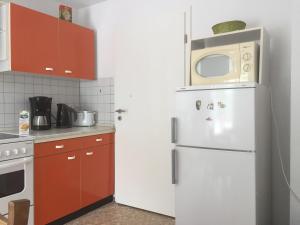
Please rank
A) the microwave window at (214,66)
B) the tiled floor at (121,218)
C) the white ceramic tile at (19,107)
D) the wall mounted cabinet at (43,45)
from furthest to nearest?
the white ceramic tile at (19,107)
the tiled floor at (121,218)
the wall mounted cabinet at (43,45)
the microwave window at (214,66)

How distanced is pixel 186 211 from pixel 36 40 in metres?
1.94

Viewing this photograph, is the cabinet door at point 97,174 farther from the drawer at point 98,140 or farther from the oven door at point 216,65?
the oven door at point 216,65

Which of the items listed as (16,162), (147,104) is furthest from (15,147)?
(147,104)

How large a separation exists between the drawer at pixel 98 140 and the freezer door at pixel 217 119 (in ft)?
3.22

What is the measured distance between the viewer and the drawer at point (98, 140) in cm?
249

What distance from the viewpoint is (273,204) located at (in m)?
2.16

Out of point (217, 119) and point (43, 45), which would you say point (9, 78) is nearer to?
point (43, 45)

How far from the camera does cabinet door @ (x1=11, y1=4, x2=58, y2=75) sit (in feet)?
7.23

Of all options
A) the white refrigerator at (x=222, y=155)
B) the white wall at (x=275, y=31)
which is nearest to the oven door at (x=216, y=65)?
the white refrigerator at (x=222, y=155)

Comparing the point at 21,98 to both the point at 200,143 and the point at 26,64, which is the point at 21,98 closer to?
the point at 26,64

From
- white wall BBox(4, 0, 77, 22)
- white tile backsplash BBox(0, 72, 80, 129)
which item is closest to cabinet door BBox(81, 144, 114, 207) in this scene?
white tile backsplash BBox(0, 72, 80, 129)

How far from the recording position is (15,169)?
190cm

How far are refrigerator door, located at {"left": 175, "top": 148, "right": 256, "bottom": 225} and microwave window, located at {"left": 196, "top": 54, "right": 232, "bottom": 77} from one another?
59cm

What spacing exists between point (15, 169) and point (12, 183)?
0.10 metres
